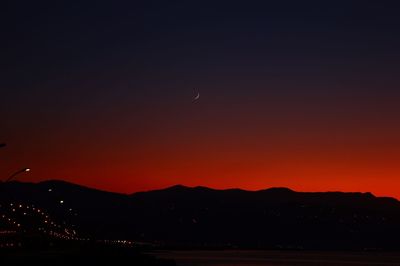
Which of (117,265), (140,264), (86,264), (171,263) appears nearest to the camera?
(86,264)

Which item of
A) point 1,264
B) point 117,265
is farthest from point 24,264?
point 117,265

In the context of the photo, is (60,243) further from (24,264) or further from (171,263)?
(24,264)

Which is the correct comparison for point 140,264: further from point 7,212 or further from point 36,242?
point 7,212

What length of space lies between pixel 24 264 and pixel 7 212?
13284 centimetres

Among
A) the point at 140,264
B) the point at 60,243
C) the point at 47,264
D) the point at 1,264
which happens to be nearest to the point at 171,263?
the point at 140,264

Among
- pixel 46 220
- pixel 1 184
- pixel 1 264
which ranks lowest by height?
pixel 1 264

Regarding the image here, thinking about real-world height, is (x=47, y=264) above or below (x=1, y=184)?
below

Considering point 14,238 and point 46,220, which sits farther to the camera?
point 46,220

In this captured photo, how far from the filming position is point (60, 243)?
170 m

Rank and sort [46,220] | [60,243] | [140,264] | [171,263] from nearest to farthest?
1. [140,264]
2. [171,263]
3. [60,243]
4. [46,220]

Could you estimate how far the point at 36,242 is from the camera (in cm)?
15275

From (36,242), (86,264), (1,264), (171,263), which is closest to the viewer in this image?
(1,264)

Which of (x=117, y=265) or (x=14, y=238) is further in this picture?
(x=14, y=238)

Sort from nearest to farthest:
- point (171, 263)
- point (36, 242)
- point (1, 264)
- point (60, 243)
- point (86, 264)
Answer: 1. point (1, 264)
2. point (86, 264)
3. point (171, 263)
4. point (36, 242)
5. point (60, 243)
